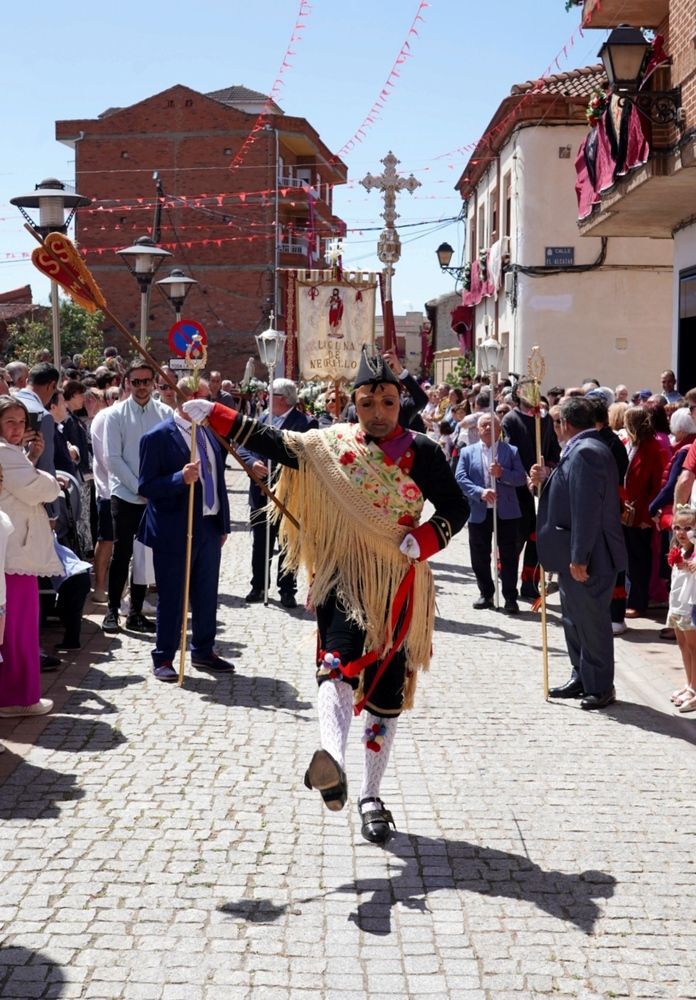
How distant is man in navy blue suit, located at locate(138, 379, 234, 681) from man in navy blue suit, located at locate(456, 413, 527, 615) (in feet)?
11.3

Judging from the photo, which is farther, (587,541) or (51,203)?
(51,203)

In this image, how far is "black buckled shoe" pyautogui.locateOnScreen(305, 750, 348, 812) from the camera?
4727 millimetres

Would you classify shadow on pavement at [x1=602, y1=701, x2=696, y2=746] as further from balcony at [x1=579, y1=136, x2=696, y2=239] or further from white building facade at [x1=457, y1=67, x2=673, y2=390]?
white building facade at [x1=457, y1=67, x2=673, y2=390]

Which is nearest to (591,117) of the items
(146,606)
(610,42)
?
(610,42)

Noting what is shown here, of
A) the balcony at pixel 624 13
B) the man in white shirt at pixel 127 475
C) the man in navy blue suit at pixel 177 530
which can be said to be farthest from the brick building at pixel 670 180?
the man in navy blue suit at pixel 177 530

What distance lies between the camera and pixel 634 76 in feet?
42.0

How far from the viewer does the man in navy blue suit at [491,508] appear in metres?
11.4

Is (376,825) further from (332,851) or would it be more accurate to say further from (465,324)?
(465,324)

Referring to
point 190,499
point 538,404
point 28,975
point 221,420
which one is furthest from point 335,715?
point 538,404

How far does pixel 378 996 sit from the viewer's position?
387 centimetres

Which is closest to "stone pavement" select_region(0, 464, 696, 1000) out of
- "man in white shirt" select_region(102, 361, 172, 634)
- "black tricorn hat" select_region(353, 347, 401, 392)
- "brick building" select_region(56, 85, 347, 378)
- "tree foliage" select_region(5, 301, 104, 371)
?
"man in white shirt" select_region(102, 361, 172, 634)

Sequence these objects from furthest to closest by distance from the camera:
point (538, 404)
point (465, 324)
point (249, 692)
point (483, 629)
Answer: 1. point (465, 324)
2. point (483, 629)
3. point (538, 404)
4. point (249, 692)

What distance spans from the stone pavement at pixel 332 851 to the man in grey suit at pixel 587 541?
11.5 inches

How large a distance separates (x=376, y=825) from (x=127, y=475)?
533 centimetres
